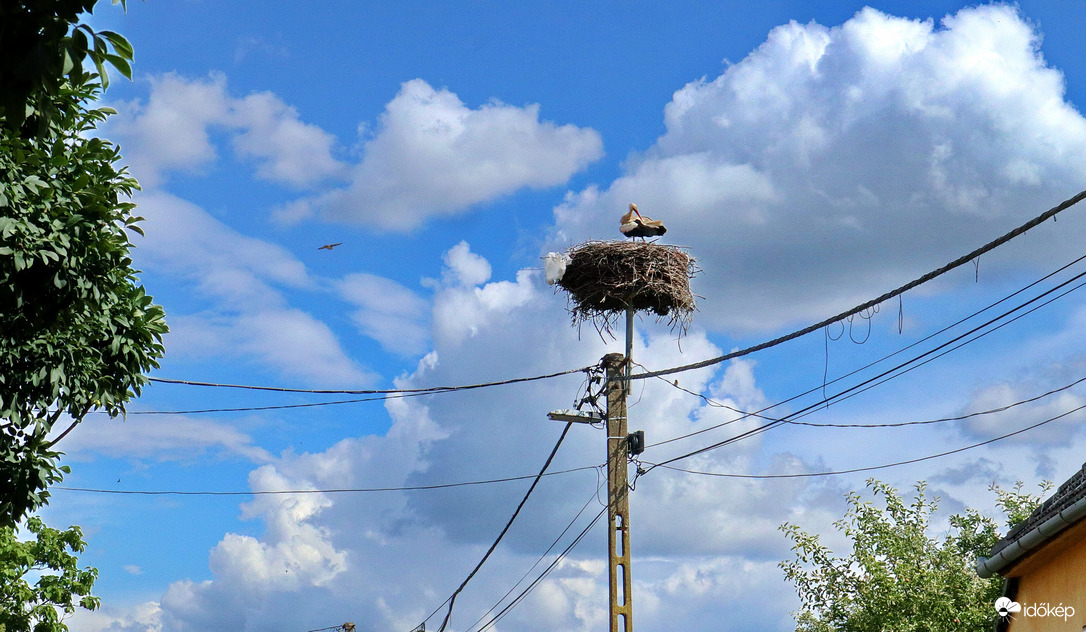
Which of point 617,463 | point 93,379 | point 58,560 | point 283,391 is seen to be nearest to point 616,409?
point 617,463

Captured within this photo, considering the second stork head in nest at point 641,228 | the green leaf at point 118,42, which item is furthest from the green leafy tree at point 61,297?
the second stork head in nest at point 641,228

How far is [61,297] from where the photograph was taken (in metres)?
7.91

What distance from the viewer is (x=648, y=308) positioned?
50.4 feet

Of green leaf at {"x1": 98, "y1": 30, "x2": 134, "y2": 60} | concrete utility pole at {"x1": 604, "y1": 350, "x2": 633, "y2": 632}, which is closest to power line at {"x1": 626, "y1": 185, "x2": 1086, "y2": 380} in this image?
concrete utility pole at {"x1": 604, "y1": 350, "x2": 633, "y2": 632}

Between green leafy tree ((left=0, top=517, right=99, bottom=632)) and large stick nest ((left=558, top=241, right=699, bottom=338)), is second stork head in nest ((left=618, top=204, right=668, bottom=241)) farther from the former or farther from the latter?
green leafy tree ((left=0, top=517, right=99, bottom=632))

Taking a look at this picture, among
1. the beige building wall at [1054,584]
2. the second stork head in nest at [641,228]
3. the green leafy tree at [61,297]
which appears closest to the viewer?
the green leafy tree at [61,297]

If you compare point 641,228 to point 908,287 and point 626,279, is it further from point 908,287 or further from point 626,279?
point 908,287

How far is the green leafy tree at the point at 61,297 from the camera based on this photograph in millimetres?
7473

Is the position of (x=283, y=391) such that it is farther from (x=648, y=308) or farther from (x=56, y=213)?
(x=56, y=213)

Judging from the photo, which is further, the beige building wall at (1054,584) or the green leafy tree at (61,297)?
the beige building wall at (1054,584)

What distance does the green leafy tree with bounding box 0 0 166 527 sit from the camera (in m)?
7.47

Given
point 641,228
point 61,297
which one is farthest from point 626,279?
point 61,297

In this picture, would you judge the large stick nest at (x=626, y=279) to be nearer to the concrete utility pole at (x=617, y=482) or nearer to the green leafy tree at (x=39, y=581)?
the concrete utility pole at (x=617, y=482)

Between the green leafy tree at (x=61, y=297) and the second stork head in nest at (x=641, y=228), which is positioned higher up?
the second stork head in nest at (x=641, y=228)
